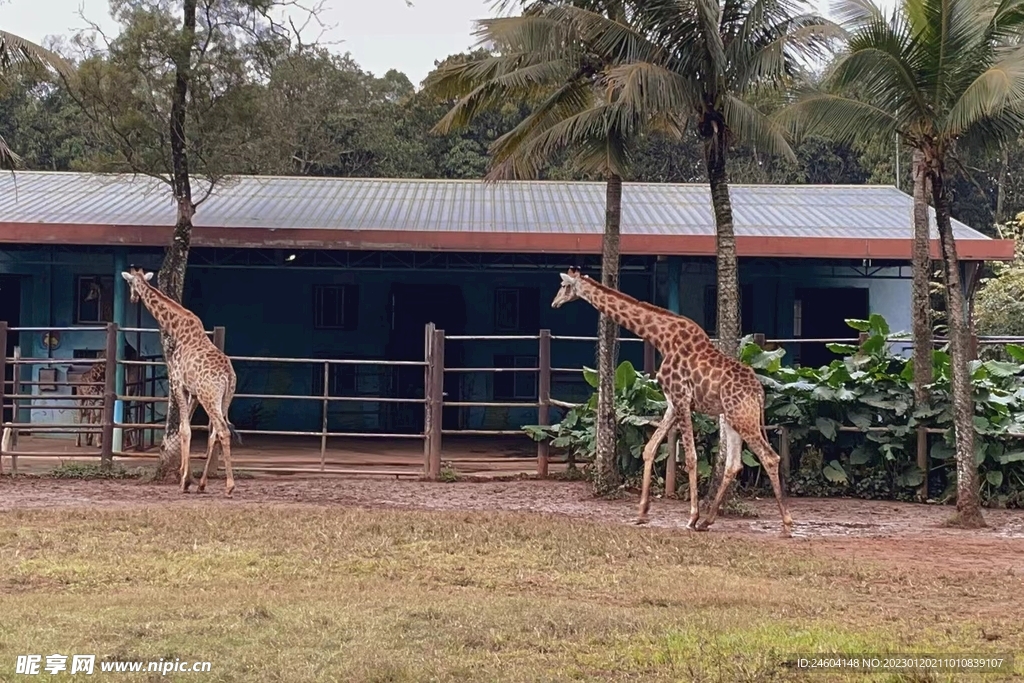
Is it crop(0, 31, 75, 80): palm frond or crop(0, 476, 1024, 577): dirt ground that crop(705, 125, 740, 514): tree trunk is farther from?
crop(0, 31, 75, 80): palm frond

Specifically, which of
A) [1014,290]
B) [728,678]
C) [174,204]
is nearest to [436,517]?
[728,678]

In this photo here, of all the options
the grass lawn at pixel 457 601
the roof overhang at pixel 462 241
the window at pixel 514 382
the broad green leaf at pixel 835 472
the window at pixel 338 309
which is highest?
the roof overhang at pixel 462 241

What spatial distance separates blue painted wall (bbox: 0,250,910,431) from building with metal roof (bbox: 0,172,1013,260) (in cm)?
108

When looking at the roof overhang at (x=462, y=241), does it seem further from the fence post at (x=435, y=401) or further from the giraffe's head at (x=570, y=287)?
the giraffe's head at (x=570, y=287)

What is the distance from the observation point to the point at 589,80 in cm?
Result: 1163

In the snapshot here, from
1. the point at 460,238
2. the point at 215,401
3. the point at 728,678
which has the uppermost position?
the point at 460,238

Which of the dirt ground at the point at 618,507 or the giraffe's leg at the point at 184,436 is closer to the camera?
the dirt ground at the point at 618,507

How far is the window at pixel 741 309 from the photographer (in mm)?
18844

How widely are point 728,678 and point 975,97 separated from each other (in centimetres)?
611

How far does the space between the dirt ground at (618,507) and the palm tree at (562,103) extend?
1.05m

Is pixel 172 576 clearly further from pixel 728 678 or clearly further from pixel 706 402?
pixel 706 402

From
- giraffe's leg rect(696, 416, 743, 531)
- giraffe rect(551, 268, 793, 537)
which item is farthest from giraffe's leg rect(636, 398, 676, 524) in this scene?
giraffe's leg rect(696, 416, 743, 531)

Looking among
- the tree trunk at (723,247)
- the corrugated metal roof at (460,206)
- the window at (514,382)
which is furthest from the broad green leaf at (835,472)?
the window at (514,382)

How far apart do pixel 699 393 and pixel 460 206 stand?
32.6ft
